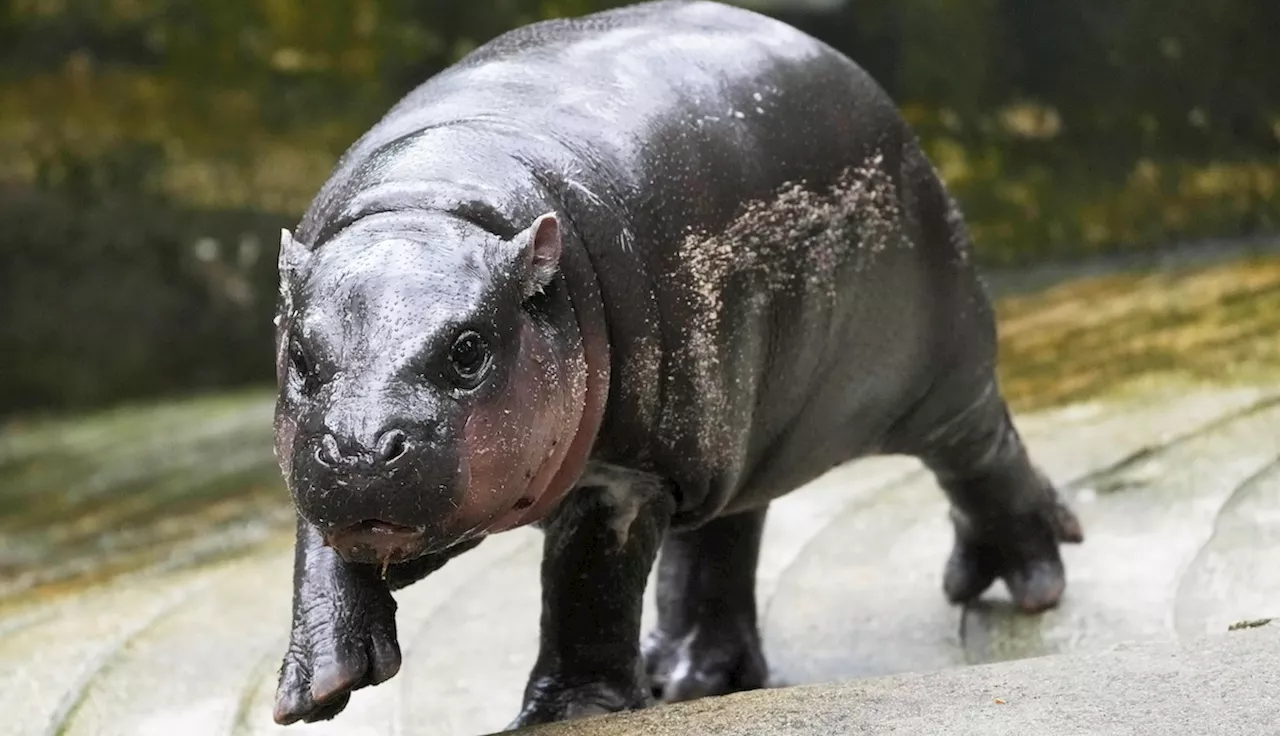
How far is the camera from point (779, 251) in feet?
11.7

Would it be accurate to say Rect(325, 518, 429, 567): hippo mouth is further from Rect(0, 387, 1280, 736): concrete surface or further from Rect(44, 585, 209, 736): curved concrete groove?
Rect(44, 585, 209, 736): curved concrete groove

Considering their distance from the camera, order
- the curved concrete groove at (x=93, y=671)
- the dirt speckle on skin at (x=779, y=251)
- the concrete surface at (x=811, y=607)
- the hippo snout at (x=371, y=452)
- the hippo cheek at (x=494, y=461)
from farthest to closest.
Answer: the concrete surface at (x=811, y=607) → the curved concrete groove at (x=93, y=671) → the dirt speckle on skin at (x=779, y=251) → the hippo cheek at (x=494, y=461) → the hippo snout at (x=371, y=452)

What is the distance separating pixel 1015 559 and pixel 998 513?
0.51ft

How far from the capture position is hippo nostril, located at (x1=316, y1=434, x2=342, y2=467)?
2.48 metres

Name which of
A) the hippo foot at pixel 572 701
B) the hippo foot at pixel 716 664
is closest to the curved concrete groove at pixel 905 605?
the hippo foot at pixel 716 664

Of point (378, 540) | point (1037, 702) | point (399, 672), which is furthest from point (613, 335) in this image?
point (399, 672)

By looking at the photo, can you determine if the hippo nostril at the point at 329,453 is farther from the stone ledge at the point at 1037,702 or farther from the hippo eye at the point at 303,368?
the stone ledge at the point at 1037,702

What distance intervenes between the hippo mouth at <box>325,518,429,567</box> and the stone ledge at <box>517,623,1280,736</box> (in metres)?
0.61

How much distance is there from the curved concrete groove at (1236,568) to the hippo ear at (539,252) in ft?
6.84

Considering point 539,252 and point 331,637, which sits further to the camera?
point 331,637

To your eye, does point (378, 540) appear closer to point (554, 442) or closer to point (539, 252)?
point (554, 442)

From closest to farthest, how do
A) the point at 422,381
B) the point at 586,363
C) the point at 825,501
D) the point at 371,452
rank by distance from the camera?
the point at 371,452
the point at 422,381
the point at 586,363
the point at 825,501

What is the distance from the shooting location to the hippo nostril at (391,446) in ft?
8.14

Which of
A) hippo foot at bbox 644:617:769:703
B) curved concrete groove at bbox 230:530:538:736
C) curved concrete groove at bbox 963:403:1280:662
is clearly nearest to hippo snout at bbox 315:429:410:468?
curved concrete groove at bbox 230:530:538:736
